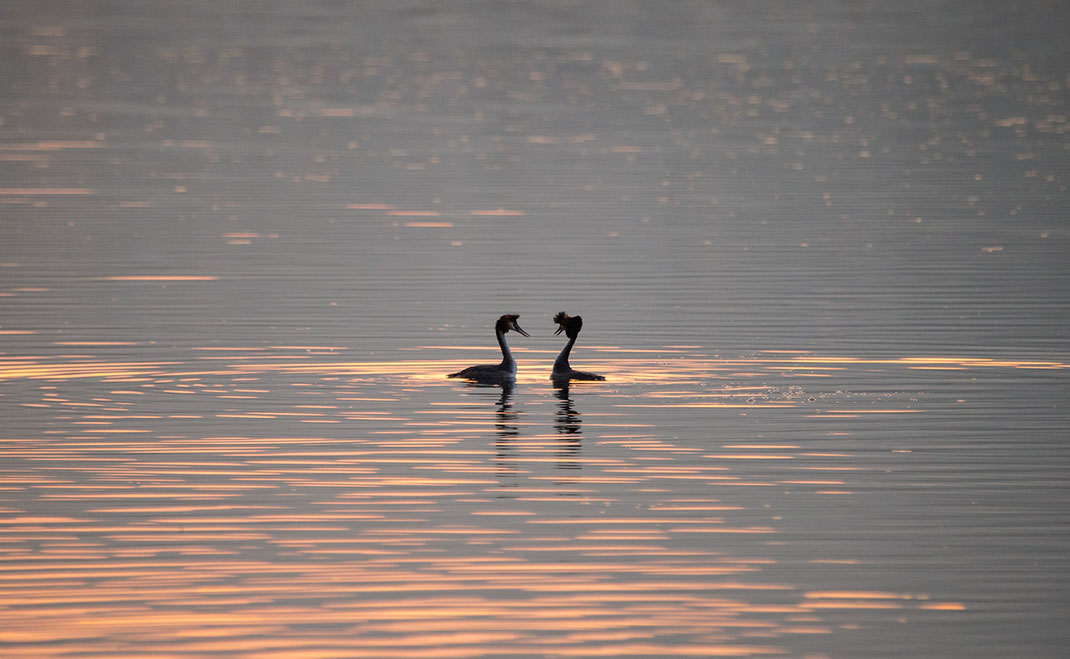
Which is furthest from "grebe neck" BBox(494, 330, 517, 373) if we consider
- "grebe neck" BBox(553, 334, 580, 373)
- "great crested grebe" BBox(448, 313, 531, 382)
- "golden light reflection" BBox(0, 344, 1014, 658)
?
"grebe neck" BBox(553, 334, 580, 373)

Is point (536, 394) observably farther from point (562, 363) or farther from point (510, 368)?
point (562, 363)

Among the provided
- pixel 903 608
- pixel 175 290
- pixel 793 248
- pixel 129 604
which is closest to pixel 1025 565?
pixel 903 608

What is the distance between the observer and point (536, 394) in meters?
22.2

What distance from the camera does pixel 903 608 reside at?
1336cm

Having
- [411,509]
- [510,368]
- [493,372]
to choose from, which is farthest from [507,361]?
[411,509]

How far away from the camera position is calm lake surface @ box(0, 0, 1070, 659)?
13.3 metres

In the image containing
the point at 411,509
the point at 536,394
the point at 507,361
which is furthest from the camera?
the point at 507,361

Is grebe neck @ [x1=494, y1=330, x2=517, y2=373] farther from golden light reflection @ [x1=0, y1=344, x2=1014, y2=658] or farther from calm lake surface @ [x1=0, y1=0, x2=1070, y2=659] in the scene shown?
calm lake surface @ [x1=0, y1=0, x2=1070, y2=659]

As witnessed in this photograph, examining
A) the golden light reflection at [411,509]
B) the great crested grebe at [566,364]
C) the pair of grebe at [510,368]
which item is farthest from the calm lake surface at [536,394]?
the pair of grebe at [510,368]

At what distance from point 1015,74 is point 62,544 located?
7127 centimetres

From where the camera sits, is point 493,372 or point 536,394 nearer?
point 493,372

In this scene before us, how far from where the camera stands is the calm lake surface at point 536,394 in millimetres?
13312

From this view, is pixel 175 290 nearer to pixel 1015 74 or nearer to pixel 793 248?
pixel 793 248

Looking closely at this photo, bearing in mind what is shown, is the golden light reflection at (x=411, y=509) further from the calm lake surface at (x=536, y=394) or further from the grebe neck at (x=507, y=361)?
the grebe neck at (x=507, y=361)
